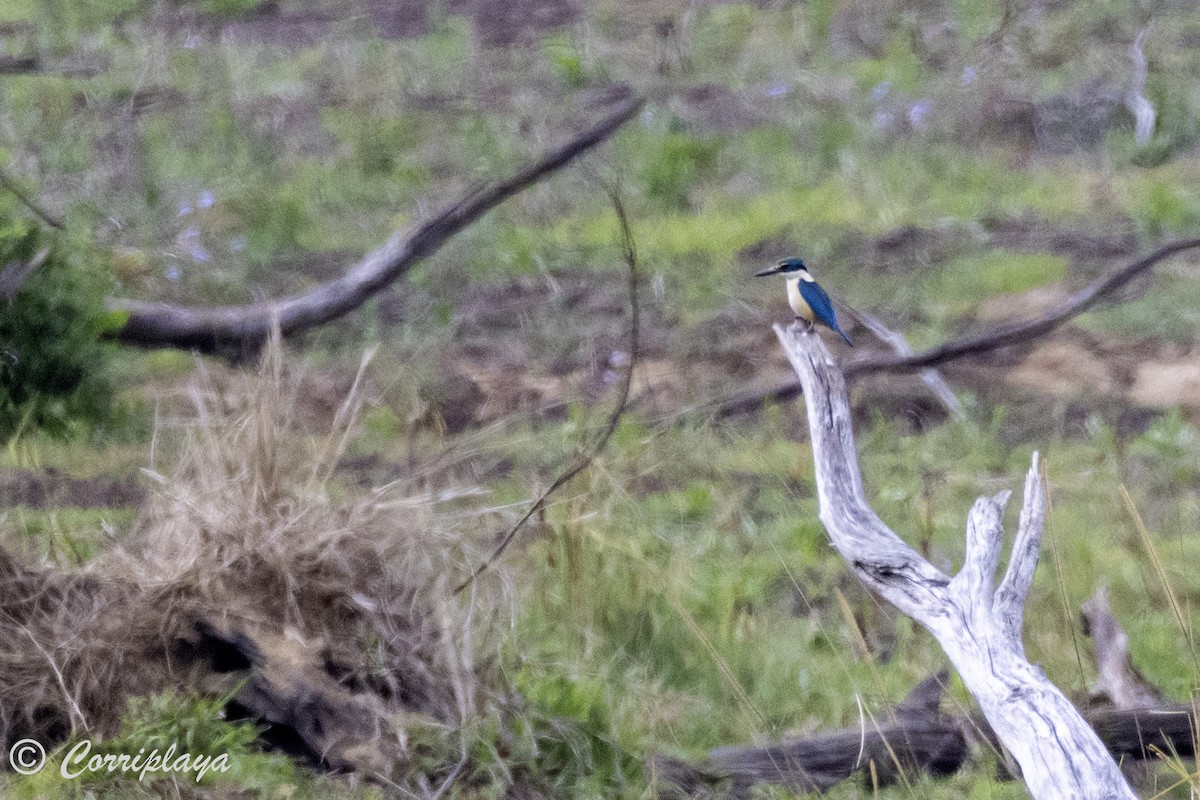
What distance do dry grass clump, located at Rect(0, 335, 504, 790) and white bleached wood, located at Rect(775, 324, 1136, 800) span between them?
2.72 feet

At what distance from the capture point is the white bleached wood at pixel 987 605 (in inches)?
91.6

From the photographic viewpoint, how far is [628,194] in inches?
279

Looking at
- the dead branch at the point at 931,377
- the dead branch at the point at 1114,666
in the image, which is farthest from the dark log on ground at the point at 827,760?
the dead branch at the point at 931,377

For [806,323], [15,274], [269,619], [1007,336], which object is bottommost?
[1007,336]

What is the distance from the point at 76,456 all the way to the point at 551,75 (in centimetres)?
355

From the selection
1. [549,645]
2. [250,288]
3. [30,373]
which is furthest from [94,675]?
[250,288]

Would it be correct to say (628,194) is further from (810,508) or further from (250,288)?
(810,508)

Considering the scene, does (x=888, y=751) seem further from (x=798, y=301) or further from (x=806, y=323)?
(x=798, y=301)

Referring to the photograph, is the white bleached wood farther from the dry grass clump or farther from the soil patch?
the soil patch

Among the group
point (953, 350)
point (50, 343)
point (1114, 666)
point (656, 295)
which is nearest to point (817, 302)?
point (953, 350)

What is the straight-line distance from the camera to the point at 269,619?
3418 millimetres

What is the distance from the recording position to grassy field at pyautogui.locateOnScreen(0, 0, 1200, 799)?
12.3 ft

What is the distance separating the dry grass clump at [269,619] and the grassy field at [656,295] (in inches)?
2.9

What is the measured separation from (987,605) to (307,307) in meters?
3.06
